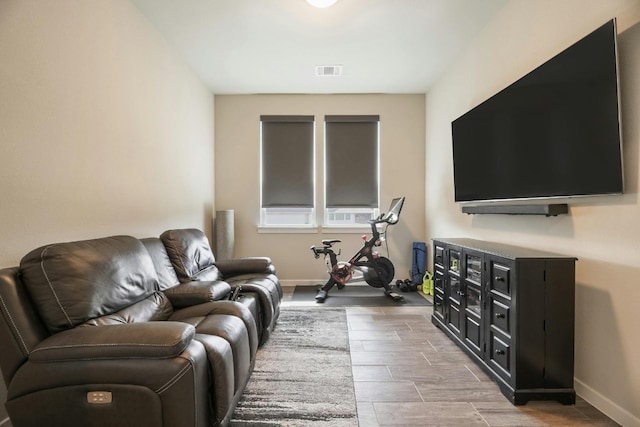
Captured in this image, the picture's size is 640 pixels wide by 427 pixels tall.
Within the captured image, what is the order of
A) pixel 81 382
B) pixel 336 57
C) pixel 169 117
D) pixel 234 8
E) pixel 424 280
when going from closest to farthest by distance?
pixel 81 382 → pixel 234 8 → pixel 169 117 → pixel 336 57 → pixel 424 280

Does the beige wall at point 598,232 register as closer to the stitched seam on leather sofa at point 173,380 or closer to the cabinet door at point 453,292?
the cabinet door at point 453,292

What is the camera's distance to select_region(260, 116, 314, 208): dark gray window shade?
5066 millimetres

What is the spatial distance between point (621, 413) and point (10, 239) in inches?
134

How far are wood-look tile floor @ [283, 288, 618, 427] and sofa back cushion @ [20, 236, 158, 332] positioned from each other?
1.54 m

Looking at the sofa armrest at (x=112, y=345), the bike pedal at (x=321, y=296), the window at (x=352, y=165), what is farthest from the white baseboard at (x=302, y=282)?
the sofa armrest at (x=112, y=345)

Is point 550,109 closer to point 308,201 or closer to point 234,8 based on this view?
point 234,8

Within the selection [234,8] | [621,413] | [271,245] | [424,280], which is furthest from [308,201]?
[621,413]

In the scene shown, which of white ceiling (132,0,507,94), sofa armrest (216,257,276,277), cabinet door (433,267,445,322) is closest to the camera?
white ceiling (132,0,507,94)

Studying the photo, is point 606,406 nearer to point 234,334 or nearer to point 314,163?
point 234,334

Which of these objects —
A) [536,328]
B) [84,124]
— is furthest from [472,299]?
[84,124]

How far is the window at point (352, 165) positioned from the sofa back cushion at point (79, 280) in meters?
3.46

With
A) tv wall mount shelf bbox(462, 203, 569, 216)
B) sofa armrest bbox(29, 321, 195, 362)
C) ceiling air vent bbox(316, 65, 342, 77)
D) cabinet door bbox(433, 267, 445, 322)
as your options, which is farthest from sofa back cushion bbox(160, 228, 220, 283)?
tv wall mount shelf bbox(462, 203, 569, 216)

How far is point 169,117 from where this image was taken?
354 cm

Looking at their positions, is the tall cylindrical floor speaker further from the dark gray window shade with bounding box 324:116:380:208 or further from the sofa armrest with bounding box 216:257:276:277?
the dark gray window shade with bounding box 324:116:380:208
